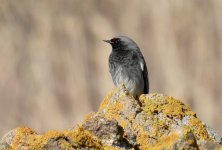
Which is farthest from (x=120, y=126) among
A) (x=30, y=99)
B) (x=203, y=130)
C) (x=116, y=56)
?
(x=30, y=99)

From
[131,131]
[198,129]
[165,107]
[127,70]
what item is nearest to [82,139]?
[131,131]

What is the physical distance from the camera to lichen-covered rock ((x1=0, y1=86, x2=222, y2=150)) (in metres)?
5.84

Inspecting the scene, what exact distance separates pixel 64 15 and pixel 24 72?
3.43 meters

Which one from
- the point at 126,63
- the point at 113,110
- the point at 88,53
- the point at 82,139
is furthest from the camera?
the point at 88,53

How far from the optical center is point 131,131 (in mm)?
6855

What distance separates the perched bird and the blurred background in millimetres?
17891

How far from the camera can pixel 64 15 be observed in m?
37.9

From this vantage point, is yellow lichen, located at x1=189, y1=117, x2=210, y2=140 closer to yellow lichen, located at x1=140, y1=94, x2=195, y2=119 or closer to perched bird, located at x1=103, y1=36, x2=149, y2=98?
yellow lichen, located at x1=140, y1=94, x2=195, y2=119

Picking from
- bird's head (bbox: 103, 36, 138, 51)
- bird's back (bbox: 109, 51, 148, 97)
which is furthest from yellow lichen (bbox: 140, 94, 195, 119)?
bird's head (bbox: 103, 36, 138, 51)

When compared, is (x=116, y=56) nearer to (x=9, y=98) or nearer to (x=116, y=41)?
(x=116, y=41)

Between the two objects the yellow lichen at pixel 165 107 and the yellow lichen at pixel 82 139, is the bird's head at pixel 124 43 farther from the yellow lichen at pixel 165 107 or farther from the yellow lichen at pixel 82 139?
the yellow lichen at pixel 82 139

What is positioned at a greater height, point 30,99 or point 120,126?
point 120,126

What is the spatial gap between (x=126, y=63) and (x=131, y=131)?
6.01 m

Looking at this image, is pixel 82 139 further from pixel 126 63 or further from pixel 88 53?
pixel 88 53
